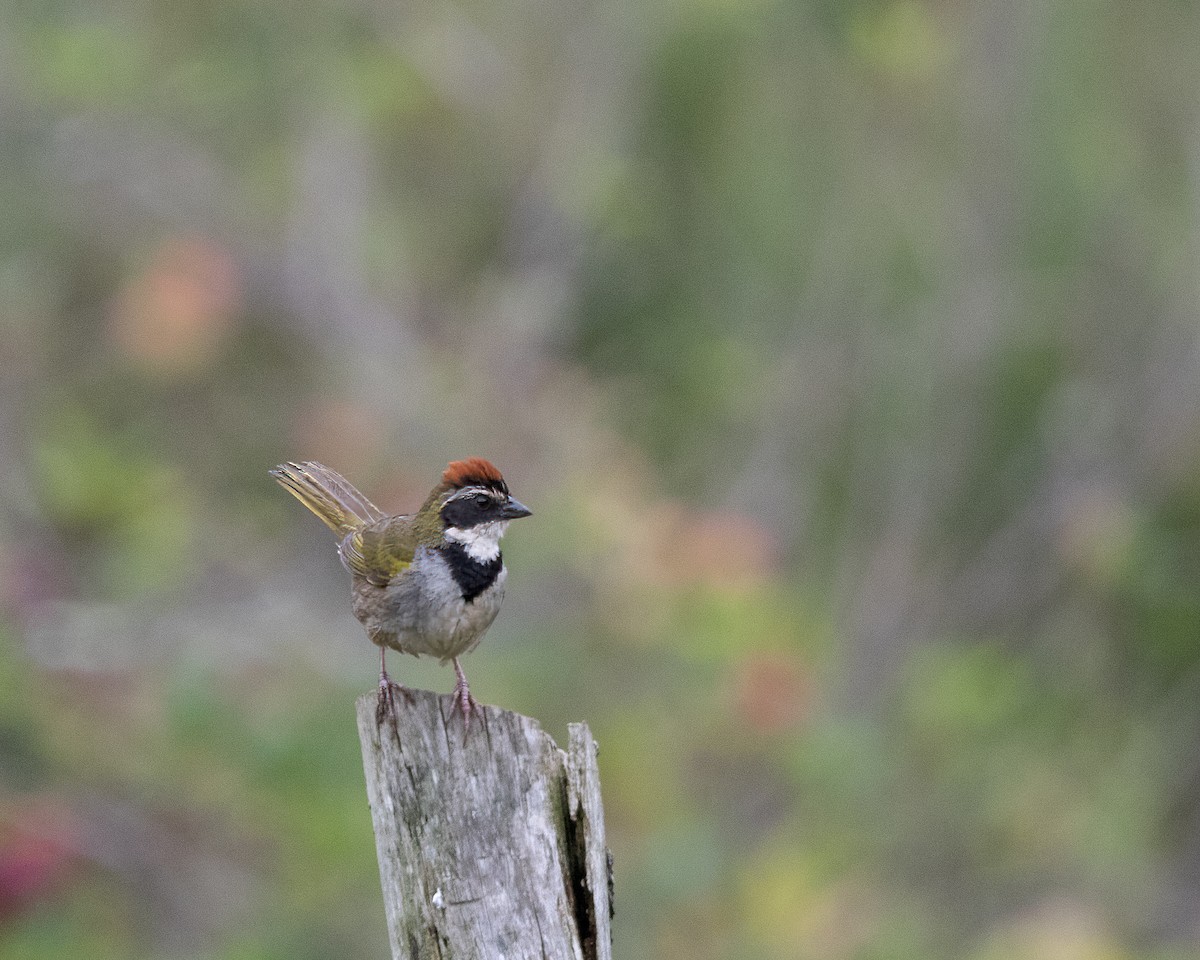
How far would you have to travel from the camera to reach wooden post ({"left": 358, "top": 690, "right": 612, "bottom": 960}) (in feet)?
9.59

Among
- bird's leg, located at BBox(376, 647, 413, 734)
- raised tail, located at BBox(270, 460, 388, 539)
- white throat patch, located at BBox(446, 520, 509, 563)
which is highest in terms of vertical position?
raised tail, located at BBox(270, 460, 388, 539)

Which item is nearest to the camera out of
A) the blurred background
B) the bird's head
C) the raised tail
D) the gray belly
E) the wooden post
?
the wooden post

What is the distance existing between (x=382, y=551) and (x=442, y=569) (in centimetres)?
25

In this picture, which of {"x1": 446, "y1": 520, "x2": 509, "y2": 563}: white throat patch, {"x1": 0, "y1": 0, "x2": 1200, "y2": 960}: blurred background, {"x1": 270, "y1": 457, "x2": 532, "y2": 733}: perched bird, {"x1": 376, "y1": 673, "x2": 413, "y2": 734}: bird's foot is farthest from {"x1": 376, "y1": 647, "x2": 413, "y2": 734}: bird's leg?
{"x1": 0, "y1": 0, "x2": 1200, "y2": 960}: blurred background

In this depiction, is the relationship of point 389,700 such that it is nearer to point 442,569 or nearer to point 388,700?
point 388,700

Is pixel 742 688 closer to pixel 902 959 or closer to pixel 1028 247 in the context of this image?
pixel 902 959

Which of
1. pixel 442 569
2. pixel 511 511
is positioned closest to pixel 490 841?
pixel 442 569

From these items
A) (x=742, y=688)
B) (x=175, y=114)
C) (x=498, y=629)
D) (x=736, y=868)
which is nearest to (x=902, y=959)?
(x=736, y=868)

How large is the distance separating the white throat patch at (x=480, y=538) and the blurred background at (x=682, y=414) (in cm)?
289

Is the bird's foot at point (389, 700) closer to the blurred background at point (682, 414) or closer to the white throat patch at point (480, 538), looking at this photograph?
the white throat patch at point (480, 538)

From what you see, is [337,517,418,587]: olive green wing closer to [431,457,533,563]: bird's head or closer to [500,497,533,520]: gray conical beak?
[431,457,533,563]: bird's head

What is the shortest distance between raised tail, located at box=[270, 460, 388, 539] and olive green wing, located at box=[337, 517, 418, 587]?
240mm

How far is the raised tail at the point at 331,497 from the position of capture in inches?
186

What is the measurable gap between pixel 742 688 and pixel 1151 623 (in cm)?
350
